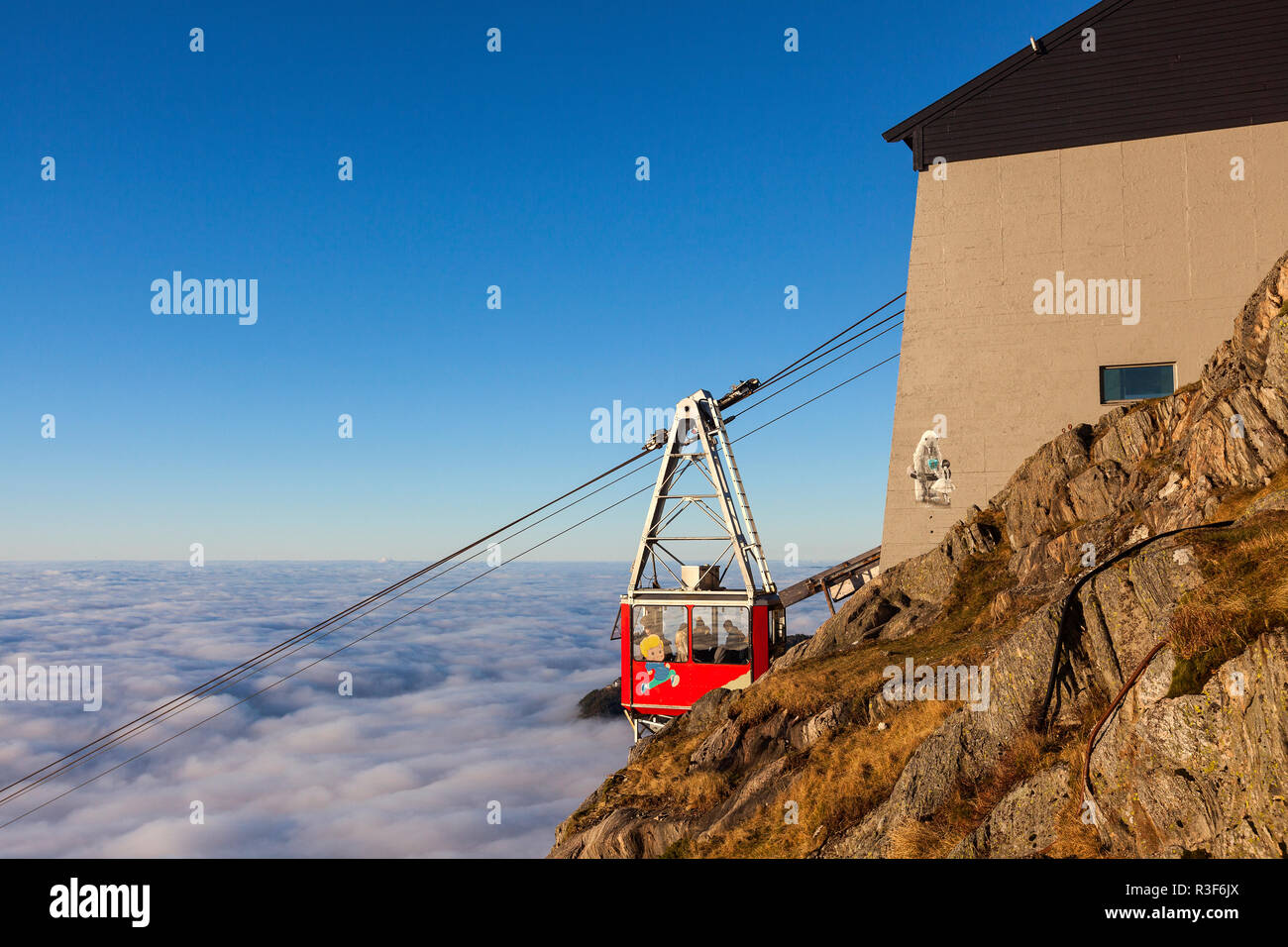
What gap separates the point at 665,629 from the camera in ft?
83.6

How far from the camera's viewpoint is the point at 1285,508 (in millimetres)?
10664

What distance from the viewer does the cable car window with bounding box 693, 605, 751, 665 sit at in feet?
82.1

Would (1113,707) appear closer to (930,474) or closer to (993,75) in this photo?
(930,474)

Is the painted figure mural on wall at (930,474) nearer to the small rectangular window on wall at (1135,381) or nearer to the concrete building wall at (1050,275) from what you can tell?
the concrete building wall at (1050,275)

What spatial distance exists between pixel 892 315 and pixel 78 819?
178128 millimetres

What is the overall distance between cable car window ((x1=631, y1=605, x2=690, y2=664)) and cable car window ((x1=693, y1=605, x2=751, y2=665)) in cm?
35

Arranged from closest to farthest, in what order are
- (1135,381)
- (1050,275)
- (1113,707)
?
(1113,707)
(1135,381)
(1050,275)

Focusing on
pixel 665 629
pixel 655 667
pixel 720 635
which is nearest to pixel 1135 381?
pixel 720 635

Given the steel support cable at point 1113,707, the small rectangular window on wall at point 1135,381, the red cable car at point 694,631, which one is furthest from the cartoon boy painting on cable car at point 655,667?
the steel support cable at point 1113,707

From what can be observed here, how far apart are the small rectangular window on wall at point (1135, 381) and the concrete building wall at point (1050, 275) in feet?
0.76

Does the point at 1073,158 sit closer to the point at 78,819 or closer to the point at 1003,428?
the point at 1003,428

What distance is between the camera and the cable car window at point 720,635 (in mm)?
25031

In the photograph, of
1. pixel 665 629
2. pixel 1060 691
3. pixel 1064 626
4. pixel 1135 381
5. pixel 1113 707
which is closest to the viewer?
pixel 1113 707

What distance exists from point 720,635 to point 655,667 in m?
2.31
